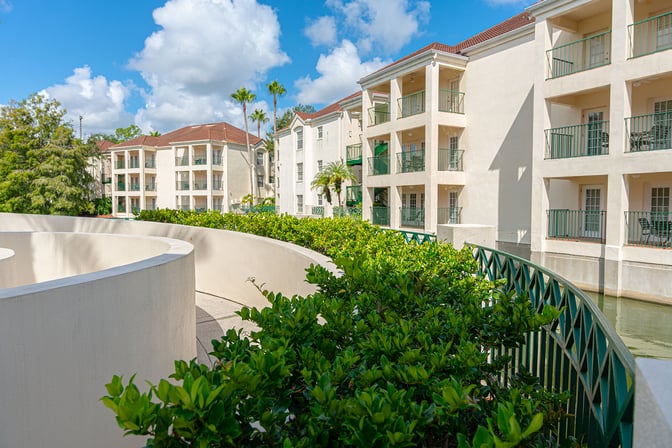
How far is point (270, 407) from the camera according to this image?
1989mm

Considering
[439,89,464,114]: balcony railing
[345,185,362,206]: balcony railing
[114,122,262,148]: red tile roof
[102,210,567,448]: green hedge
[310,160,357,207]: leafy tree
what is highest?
[114,122,262,148]: red tile roof

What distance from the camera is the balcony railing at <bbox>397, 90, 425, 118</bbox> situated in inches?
1034

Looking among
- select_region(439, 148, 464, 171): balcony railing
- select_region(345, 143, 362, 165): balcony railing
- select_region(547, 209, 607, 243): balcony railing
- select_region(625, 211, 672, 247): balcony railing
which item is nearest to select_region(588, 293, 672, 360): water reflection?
select_region(625, 211, 672, 247): balcony railing

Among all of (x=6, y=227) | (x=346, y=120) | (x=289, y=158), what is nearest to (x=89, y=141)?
(x=289, y=158)

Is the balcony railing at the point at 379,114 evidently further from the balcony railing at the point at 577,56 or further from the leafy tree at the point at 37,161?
the leafy tree at the point at 37,161

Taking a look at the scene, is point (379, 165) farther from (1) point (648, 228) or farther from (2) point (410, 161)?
(1) point (648, 228)

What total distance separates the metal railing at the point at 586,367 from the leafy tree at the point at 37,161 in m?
43.5

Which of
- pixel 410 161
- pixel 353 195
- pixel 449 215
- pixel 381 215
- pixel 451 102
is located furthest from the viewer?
pixel 353 195

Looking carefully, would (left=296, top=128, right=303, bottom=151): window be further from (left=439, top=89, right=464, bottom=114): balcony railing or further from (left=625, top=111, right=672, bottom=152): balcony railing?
(left=625, top=111, right=672, bottom=152): balcony railing

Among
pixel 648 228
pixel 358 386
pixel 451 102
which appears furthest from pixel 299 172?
pixel 358 386

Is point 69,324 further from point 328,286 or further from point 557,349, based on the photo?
point 557,349

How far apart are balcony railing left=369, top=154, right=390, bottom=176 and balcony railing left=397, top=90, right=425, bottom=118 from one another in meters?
3.02

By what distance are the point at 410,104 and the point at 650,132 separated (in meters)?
12.8

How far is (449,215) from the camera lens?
2573 cm
